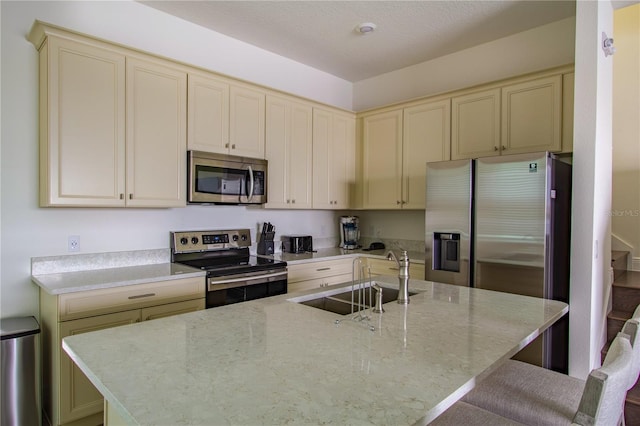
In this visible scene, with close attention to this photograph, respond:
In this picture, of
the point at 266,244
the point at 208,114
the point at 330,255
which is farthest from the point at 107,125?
the point at 330,255

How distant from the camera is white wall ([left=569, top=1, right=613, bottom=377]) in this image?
240cm

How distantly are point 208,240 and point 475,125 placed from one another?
8.40 ft

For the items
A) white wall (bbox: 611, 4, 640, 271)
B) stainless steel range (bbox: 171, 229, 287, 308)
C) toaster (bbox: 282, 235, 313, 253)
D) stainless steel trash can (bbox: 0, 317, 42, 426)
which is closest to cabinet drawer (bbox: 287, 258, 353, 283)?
stainless steel range (bbox: 171, 229, 287, 308)

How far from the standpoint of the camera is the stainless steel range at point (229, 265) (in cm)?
277

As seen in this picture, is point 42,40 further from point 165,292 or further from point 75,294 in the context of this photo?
point 165,292

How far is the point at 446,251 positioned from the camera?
308 centimetres

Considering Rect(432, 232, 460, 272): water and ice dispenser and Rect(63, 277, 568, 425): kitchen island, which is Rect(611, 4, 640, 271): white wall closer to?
Rect(432, 232, 460, 272): water and ice dispenser

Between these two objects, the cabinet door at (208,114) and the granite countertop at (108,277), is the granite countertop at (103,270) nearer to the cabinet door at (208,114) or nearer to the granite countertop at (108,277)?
the granite countertop at (108,277)

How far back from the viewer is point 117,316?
2299 mm

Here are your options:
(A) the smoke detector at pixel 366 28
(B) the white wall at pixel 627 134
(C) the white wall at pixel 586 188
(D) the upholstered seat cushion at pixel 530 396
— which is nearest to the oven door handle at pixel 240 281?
(D) the upholstered seat cushion at pixel 530 396

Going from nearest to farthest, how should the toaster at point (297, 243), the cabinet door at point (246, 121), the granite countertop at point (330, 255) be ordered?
the cabinet door at point (246, 121), the granite countertop at point (330, 255), the toaster at point (297, 243)

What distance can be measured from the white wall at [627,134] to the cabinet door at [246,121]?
349 centimetres

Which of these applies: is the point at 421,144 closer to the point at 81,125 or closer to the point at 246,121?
the point at 246,121

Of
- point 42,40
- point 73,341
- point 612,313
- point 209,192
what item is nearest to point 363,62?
point 209,192
